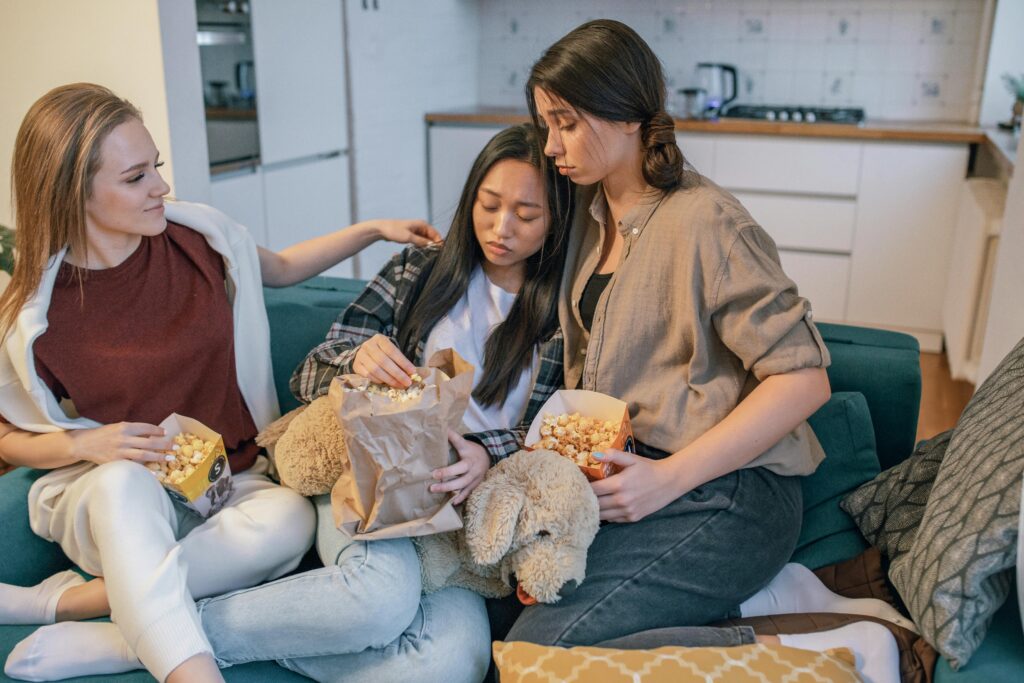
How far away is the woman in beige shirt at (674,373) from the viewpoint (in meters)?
1.39

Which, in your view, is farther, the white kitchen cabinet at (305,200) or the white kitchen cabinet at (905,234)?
the white kitchen cabinet at (905,234)

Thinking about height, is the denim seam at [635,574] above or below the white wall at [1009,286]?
below

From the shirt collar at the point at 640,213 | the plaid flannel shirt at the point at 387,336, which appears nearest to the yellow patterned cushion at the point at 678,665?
the plaid flannel shirt at the point at 387,336

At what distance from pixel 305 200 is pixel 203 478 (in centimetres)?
200

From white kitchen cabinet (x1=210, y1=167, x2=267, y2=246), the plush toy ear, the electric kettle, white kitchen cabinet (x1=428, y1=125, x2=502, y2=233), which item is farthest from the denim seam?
the electric kettle

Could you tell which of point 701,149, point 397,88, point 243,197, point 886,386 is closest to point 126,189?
point 886,386

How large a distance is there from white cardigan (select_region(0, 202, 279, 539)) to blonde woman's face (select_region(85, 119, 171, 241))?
0.09 m

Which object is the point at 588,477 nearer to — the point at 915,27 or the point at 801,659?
the point at 801,659

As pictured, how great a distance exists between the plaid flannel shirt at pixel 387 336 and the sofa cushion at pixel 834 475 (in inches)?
18.3

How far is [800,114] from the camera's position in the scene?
13.3ft

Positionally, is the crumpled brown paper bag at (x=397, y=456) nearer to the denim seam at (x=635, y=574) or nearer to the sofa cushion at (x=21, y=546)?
the denim seam at (x=635, y=574)

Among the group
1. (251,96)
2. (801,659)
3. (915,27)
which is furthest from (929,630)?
(915,27)

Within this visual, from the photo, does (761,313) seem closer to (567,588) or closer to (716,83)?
(567,588)

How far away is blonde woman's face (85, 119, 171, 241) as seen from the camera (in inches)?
59.9
